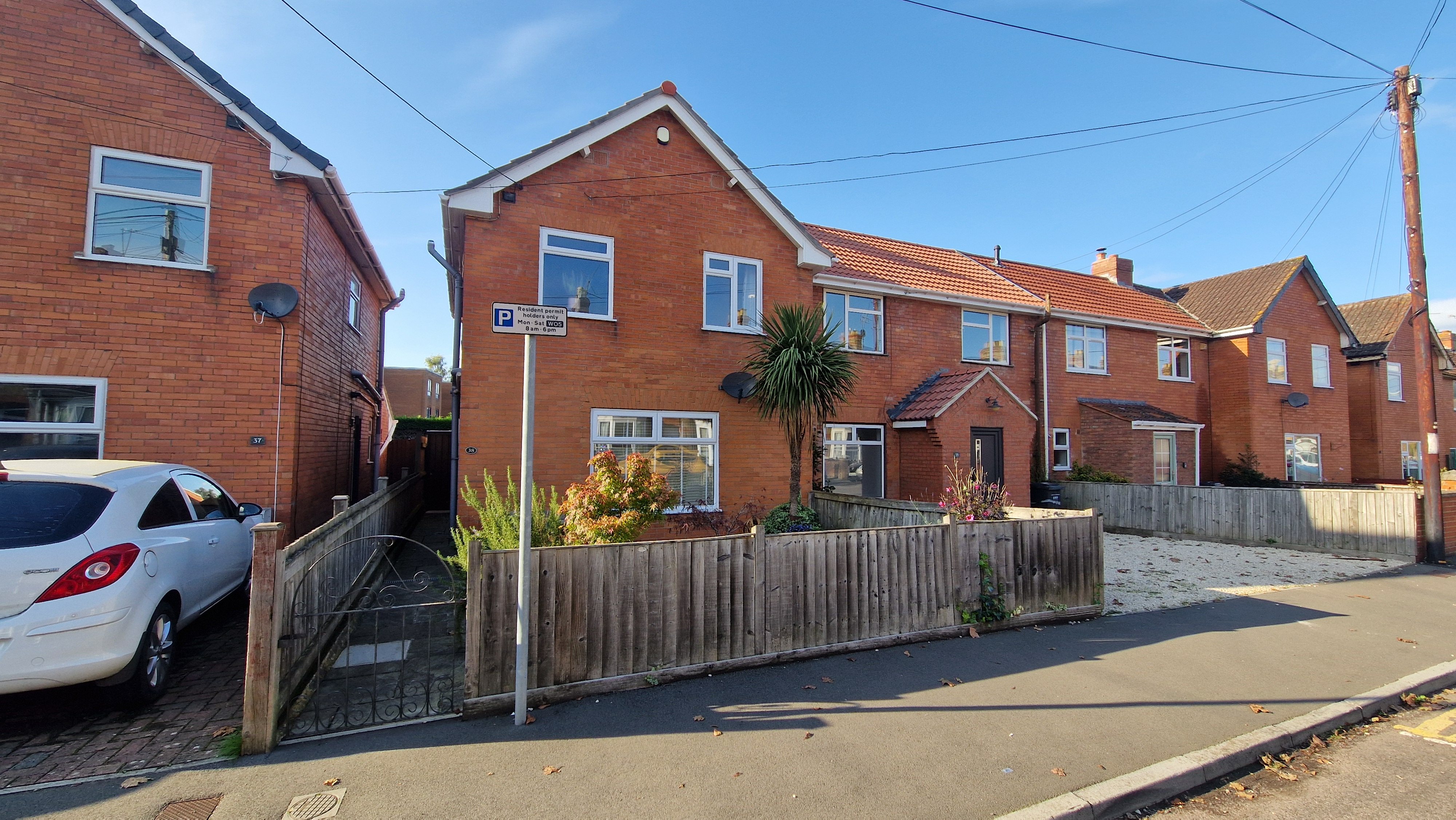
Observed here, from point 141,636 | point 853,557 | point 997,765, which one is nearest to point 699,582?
point 853,557

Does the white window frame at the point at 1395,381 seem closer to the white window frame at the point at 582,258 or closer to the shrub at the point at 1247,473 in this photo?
the shrub at the point at 1247,473

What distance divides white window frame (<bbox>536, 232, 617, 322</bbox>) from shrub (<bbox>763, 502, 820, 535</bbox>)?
407 centimetres

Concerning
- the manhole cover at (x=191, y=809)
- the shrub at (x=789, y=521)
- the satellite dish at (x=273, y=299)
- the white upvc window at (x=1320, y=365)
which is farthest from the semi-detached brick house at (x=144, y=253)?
the white upvc window at (x=1320, y=365)

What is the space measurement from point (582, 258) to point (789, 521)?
526cm

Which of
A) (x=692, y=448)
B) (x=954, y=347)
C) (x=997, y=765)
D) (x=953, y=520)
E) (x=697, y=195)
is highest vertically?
(x=697, y=195)

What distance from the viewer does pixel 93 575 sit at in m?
4.04

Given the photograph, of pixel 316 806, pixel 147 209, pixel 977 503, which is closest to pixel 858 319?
pixel 977 503

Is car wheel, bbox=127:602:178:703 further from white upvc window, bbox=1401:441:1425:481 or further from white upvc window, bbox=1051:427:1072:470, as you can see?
white upvc window, bbox=1401:441:1425:481

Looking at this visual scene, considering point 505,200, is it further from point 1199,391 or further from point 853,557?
point 1199,391

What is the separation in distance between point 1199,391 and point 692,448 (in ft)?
56.4

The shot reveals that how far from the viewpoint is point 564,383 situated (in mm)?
9484

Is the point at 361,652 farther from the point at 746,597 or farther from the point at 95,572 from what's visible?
the point at 746,597

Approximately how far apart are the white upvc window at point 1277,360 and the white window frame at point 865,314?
13285mm

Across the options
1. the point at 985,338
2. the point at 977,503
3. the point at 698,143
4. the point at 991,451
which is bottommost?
the point at 977,503
